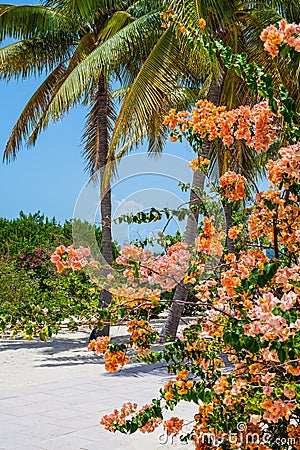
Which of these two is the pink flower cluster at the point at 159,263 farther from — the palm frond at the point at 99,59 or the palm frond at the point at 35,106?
the palm frond at the point at 35,106

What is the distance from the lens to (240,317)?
3.31 m

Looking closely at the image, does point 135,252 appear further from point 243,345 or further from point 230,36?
point 230,36

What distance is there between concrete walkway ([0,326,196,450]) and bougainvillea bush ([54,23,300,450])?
0.31 meters

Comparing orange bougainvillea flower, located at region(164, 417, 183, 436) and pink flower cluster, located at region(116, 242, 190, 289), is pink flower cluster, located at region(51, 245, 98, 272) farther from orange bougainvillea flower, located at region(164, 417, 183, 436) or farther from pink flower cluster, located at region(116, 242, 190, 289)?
orange bougainvillea flower, located at region(164, 417, 183, 436)

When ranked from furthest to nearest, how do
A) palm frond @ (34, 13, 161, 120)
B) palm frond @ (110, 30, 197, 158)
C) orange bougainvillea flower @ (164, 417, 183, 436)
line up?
palm frond @ (34, 13, 161, 120) → palm frond @ (110, 30, 197, 158) → orange bougainvillea flower @ (164, 417, 183, 436)

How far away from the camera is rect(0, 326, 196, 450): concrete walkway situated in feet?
17.5

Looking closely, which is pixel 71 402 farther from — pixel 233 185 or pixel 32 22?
pixel 32 22

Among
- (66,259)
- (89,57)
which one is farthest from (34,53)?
(66,259)

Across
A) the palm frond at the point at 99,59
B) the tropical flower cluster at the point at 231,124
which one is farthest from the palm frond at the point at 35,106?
the tropical flower cluster at the point at 231,124

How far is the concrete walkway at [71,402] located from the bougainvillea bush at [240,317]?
1.03 feet

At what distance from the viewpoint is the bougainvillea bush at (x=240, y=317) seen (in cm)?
270

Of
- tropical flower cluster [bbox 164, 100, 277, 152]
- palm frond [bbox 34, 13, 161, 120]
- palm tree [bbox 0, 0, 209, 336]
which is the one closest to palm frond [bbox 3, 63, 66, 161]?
palm tree [bbox 0, 0, 209, 336]

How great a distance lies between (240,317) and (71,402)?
14.0ft

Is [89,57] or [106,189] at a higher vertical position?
[89,57]
